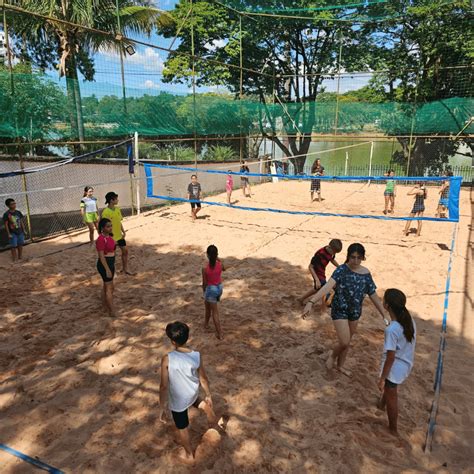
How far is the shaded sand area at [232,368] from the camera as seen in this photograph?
3.69 m

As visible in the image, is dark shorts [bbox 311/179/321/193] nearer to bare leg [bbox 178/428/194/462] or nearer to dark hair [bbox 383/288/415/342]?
dark hair [bbox 383/288/415/342]

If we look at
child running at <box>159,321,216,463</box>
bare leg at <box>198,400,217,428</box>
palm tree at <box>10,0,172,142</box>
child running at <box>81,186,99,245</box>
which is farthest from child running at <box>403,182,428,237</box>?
palm tree at <box>10,0,172,142</box>

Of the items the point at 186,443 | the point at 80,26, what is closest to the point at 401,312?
the point at 186,443

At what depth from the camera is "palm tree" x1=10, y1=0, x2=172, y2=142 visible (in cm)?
1135

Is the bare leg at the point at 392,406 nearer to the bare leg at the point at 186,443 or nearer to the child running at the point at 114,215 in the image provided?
the bare leg at the point at 186,443

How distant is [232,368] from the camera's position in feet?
16.6

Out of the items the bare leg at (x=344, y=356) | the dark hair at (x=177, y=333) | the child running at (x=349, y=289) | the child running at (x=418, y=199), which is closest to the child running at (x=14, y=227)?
the dark hair at (x=177, y=333)

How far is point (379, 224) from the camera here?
1273 centimetres

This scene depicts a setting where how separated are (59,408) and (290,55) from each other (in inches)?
1012

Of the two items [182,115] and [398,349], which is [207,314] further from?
[182,115]

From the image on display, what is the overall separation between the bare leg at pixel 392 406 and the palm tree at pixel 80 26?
10.7 meters

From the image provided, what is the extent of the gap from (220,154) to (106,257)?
14507 mm

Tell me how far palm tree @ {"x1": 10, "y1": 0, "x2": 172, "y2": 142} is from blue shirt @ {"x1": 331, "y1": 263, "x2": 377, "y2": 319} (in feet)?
31.7

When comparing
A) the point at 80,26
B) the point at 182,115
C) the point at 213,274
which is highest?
the point at 80,26
